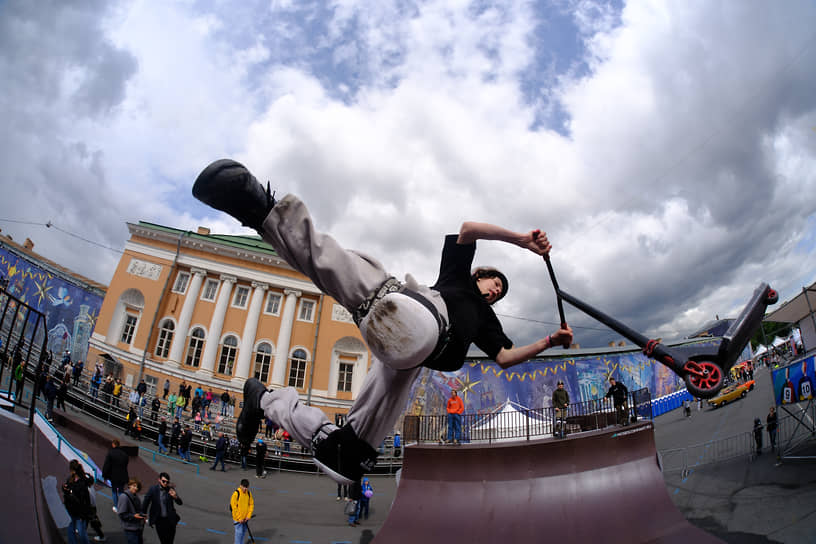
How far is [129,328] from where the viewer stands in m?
20.2

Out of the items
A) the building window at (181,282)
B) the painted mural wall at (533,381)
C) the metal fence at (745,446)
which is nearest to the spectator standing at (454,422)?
the metal fence at (745,446)

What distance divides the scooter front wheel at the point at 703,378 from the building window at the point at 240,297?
74.5 ft

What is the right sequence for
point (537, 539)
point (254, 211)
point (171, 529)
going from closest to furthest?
point (254, 211) < point (171, 529) < point (537, 539)

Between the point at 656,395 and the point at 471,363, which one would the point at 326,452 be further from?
the point at 656,395

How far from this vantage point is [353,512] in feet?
23.9

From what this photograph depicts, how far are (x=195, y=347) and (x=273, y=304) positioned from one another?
15.6ft

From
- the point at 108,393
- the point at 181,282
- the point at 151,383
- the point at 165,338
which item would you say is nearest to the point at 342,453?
the point at 108,393

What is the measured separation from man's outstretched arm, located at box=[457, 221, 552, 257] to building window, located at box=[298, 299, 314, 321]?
21.8 meters

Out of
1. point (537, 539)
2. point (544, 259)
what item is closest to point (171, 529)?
point (537, 539)

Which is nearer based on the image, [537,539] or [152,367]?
[537,539]

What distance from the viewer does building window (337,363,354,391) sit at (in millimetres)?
22203

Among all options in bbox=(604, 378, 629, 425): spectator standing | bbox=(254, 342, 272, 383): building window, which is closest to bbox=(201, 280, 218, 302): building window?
bbox=(254, 342, 272, 383): building window

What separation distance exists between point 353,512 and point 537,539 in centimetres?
366

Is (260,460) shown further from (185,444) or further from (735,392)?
(735,392)
